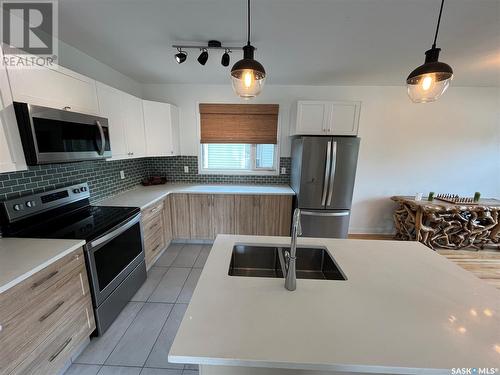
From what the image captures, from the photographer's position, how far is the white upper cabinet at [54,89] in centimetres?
130

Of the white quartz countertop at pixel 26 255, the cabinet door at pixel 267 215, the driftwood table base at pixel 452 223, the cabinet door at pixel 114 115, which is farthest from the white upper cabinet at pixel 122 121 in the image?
the driftwood table base at pixel 452 223

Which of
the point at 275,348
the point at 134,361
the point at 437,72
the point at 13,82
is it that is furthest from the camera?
the point at 134,361

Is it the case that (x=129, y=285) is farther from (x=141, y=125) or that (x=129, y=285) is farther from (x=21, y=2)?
(x=21, y=2)

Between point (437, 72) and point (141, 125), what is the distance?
2.97m

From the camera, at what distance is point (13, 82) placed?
1.26m

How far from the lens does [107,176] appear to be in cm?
249

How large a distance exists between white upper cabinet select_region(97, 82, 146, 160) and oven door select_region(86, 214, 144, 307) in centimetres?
86

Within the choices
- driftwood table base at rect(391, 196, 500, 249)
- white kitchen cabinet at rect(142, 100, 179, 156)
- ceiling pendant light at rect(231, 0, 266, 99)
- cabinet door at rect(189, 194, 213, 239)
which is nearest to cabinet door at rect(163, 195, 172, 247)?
cabinet door at rect(189, 194, 213, 239)

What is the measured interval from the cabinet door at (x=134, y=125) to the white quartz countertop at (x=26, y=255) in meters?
1.36

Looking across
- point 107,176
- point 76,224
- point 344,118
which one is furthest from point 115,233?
point 344,118

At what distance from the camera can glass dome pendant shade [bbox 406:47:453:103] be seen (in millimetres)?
1113

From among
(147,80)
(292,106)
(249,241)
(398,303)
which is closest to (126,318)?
(249,241)

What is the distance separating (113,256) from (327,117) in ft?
9.88

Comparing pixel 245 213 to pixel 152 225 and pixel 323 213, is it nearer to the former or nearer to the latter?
pixel 323 213
